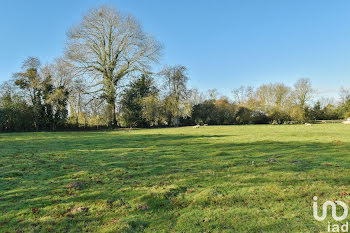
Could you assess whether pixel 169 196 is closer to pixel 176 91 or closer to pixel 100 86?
pixel 100 86

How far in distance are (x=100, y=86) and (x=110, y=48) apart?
19.3ft

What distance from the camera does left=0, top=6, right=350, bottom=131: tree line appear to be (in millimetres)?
26922

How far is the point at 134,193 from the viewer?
13.7ft

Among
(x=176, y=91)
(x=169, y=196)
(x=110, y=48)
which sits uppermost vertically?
(x=110, y=48)

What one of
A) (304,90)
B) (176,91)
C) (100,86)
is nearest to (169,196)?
(100,86)

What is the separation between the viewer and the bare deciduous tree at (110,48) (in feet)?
92.5

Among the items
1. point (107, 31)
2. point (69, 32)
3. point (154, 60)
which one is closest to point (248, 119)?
point (154, 60)

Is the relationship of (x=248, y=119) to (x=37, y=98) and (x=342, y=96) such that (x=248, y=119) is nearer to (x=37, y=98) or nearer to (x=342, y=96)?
(x=342, y=96)

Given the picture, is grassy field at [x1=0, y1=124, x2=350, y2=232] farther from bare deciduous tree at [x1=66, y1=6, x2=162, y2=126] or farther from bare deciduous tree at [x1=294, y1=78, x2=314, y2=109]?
bare deciduous tree at [x1=294, y1=78, x2=314, y2=109]

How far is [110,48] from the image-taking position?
3023 cm

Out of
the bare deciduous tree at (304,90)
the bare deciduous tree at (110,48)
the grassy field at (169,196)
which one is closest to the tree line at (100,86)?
the bare deciduous tree at (110,48)

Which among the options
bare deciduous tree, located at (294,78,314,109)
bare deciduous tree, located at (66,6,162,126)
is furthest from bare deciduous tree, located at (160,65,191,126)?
bare deciduous tree, located at (294,78,314,109)

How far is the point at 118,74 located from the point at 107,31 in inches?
250

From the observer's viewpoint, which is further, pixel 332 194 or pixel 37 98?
pixel 37 98
